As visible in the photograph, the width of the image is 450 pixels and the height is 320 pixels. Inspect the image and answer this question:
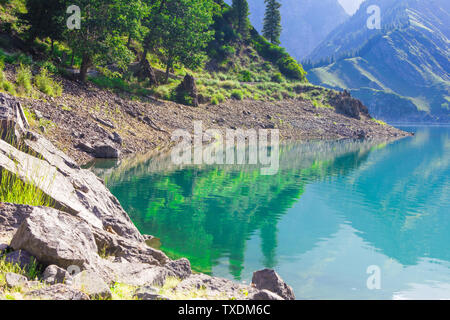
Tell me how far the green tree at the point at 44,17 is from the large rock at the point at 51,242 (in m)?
31.5

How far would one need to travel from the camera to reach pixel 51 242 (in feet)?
20.5

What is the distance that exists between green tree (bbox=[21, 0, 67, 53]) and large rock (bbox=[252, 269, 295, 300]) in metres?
32.5

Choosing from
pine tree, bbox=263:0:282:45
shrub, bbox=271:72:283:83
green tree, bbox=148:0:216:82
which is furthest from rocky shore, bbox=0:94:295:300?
pine tree, bbox=263:0:282:45

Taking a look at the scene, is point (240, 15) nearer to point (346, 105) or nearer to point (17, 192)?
point (346, 105)

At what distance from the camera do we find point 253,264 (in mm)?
10984

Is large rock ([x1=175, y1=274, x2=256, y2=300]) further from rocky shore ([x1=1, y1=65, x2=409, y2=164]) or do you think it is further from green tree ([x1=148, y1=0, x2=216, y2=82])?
green tree ([x1=148, y1=0, x2=216, y2=82])

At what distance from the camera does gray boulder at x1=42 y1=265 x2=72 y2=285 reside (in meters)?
5.77

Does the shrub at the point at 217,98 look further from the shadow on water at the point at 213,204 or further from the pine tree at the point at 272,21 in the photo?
the pine tree at the point at 272,21

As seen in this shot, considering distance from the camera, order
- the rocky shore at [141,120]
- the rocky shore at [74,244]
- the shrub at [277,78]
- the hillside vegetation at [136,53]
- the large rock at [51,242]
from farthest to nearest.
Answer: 1. the shrub at [277,78]
2. the hillside vegetation at [136,53]
3. the rocky shore at [141,120]
4. the large rock at [51,242]
5. the rocky shore at [74,244]

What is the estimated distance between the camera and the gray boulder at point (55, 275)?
5.77 m

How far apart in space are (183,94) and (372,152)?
23.5 metres

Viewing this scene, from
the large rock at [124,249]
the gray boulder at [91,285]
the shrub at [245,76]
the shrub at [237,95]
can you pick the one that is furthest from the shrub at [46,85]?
the shrub at [245,76]
